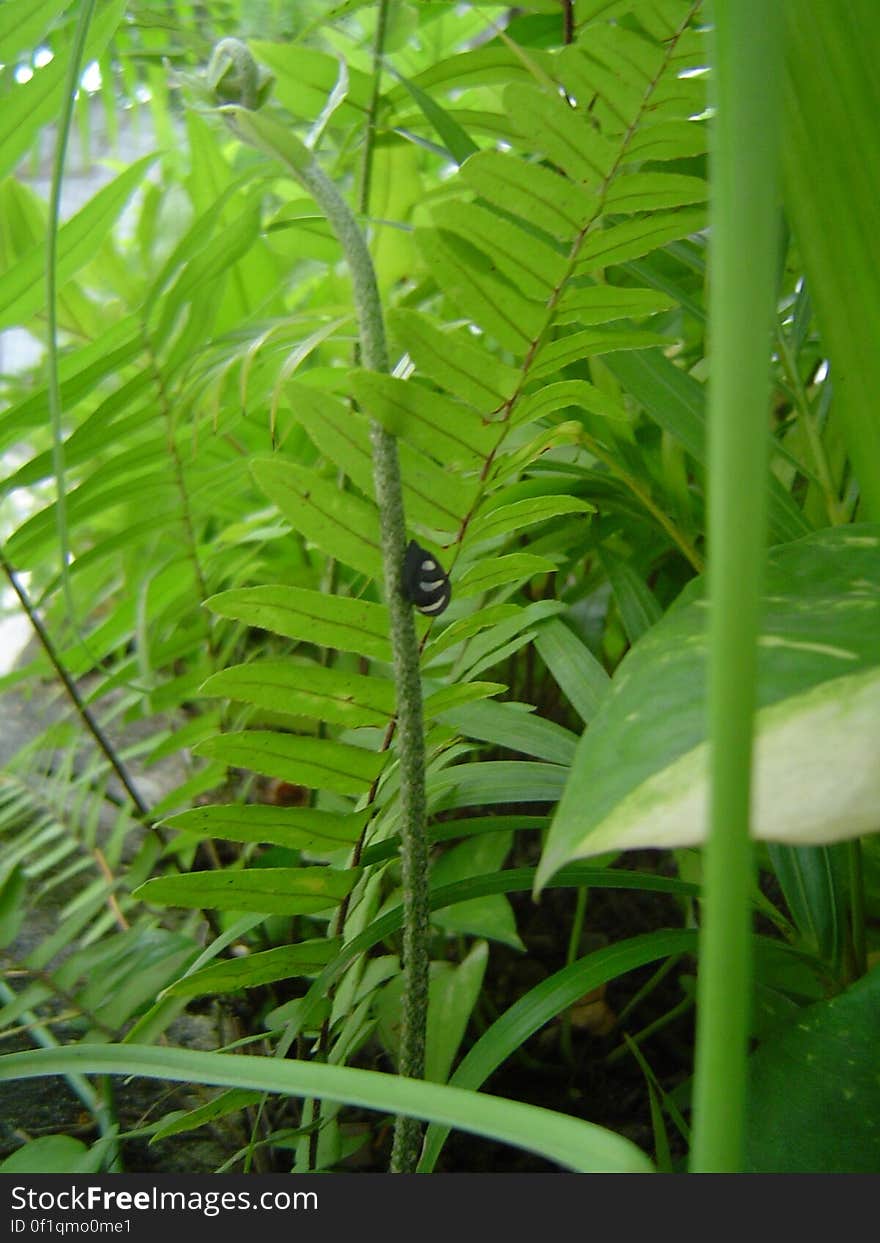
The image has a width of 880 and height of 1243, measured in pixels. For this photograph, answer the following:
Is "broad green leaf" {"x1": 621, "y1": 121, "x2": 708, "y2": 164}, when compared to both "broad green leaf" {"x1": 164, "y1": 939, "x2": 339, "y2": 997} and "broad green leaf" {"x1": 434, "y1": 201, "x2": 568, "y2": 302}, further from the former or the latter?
"broad green leaf" {"x1": 164, "y1": 939, "x2": 339, "y2": 997}

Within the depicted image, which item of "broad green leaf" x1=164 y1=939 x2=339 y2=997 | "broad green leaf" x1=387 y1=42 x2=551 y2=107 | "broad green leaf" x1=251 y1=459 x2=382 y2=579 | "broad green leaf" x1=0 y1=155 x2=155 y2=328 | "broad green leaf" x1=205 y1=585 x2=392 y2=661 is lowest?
"broad green leaf" x1=164 y1=939 x2=339 y2=997

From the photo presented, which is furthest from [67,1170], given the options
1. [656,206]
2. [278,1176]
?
[656,206]

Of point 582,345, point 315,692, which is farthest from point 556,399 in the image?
point 315,692

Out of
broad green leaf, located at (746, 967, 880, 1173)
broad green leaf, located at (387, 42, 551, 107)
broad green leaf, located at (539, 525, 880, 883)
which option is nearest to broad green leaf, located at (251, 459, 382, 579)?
broad green leaf, located at (539, 525, 880, 883)

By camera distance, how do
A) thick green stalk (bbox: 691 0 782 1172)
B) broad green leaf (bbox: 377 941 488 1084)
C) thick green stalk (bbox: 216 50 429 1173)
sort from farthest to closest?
1. broad green leaf (bbox: 377 941 488 1084)
2. thick green stalk (bbox: 216 50 429 1173)
3. thick green stalk (bbox: 691 0 782 1172)

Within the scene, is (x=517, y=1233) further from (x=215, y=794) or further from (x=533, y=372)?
(x=215, y=794)

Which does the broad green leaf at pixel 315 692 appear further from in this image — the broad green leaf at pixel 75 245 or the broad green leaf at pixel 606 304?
the broad green leaf at pixel 75 245
